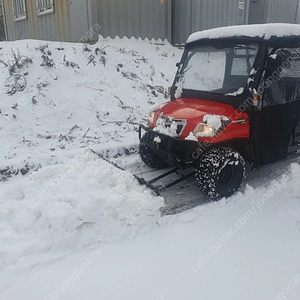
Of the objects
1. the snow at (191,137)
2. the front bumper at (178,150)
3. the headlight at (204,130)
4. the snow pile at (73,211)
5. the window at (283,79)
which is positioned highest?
the window at (283,79)

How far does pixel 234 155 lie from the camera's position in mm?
3783

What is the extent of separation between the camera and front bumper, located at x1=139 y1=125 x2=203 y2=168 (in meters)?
3.63

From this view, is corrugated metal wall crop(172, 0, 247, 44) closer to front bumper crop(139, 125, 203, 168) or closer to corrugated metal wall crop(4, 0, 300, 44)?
corrugated metal wall crop(4, 0, 300, 44)

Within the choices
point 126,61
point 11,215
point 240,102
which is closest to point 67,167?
point 11,215

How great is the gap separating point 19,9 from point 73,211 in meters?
10.9

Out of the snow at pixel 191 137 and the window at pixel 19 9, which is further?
the window at pixel 19 9

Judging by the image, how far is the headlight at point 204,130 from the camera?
3602 mm

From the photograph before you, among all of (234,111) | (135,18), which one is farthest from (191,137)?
(135,18)

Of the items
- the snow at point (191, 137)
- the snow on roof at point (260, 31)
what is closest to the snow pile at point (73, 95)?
the snow at point (191, 137)

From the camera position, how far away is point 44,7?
9594 mm

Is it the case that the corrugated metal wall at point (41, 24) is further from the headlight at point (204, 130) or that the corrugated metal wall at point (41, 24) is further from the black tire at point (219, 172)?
the black tire at point (219, 172)

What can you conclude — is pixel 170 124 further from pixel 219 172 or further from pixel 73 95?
pixel 73 95

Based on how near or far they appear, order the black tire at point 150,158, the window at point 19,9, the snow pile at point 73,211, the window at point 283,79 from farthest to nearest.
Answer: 1. the window at point 19,9
2. the black tire at point 150,158
3. the window at point 283,79
4. the snow pile at point 73,211

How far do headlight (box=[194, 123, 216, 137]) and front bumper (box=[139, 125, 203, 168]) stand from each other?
12 centimetres
